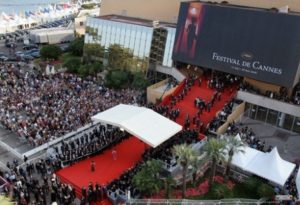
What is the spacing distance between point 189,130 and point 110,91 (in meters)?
12.2

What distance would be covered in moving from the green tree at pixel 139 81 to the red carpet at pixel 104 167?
10941mm

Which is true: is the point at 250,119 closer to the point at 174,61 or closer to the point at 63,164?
the point at 174,61

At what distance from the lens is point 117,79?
38656mm

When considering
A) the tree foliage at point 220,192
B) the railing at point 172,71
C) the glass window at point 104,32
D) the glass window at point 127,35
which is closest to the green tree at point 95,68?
the glass window at point 104,32

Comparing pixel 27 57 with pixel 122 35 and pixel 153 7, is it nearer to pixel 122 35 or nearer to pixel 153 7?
pixel 122 35

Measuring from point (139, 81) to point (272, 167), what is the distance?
62.0 ft

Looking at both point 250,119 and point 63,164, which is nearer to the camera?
point 63,164

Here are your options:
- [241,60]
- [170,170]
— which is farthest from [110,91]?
[170,170]

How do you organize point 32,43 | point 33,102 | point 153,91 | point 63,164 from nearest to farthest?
point 63,164, point 33,102, point 153,91, point 32,43

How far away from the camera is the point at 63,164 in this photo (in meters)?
25.1

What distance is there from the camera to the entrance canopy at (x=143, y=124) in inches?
998

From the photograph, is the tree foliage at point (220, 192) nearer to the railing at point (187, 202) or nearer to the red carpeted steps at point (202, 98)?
the railing at point (187, 202)

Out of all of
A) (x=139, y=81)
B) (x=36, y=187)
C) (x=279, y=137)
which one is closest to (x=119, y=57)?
(x=139, y=81)

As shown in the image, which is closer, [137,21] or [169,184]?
[169,184]
